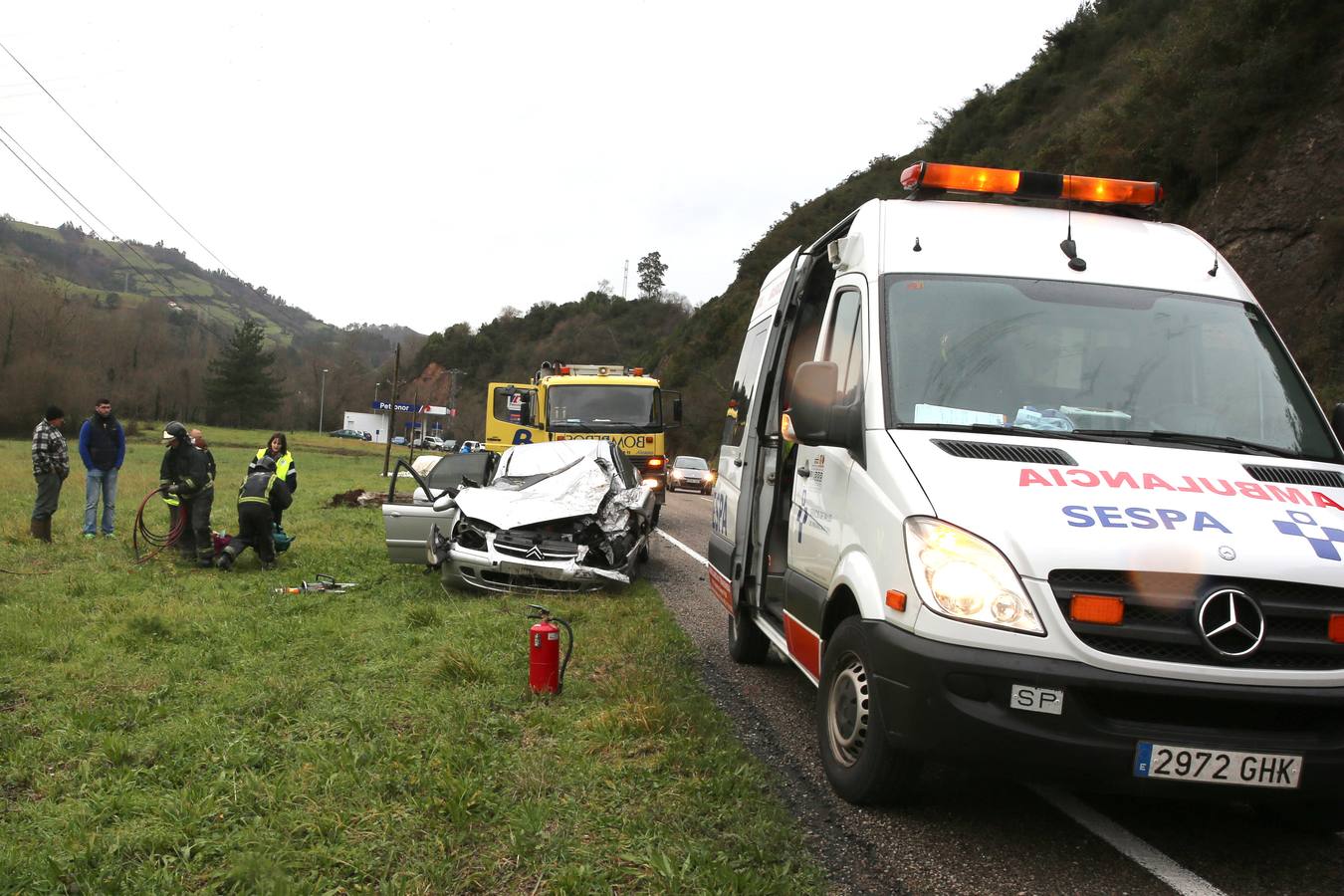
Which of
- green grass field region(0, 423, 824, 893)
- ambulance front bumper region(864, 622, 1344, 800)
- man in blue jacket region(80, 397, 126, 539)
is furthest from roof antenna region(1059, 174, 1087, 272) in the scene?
man in blue jacket region(80, 397, 126, 539)

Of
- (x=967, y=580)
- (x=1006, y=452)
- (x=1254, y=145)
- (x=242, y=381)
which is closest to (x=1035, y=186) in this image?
(x=1006, y=452)

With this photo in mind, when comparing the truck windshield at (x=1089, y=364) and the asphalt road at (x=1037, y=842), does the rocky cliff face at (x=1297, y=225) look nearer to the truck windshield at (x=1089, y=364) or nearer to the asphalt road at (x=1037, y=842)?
the truck windshield at (x=1089, y=364)

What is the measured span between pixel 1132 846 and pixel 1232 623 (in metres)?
1.07

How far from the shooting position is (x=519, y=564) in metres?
8.77

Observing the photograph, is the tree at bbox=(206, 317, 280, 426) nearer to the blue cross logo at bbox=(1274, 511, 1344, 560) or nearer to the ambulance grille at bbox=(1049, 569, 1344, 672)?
the ambulance grille at bbox=(1049, 569, 1344, 672)

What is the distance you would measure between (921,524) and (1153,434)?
125 centimetres

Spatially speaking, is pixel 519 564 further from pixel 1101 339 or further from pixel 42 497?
pixel 42 497

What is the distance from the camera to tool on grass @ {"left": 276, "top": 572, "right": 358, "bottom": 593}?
356 inches

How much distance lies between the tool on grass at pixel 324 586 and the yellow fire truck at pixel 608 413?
264 inches

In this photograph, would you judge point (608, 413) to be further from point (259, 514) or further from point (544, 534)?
point (544, 534)

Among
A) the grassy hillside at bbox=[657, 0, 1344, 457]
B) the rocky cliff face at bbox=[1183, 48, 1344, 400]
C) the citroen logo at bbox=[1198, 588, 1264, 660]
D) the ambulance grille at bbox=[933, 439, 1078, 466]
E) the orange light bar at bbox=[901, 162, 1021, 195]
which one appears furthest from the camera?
the grassy hillside at bbox=[657, 0, 1344, 457]

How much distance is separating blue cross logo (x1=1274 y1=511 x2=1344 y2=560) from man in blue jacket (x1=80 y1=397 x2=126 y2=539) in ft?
40.6

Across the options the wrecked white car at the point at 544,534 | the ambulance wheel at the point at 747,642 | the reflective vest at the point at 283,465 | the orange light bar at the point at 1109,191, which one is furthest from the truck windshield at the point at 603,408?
the orange light bar at the point at 1109,191

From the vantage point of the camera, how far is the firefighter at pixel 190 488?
34.6 feet
